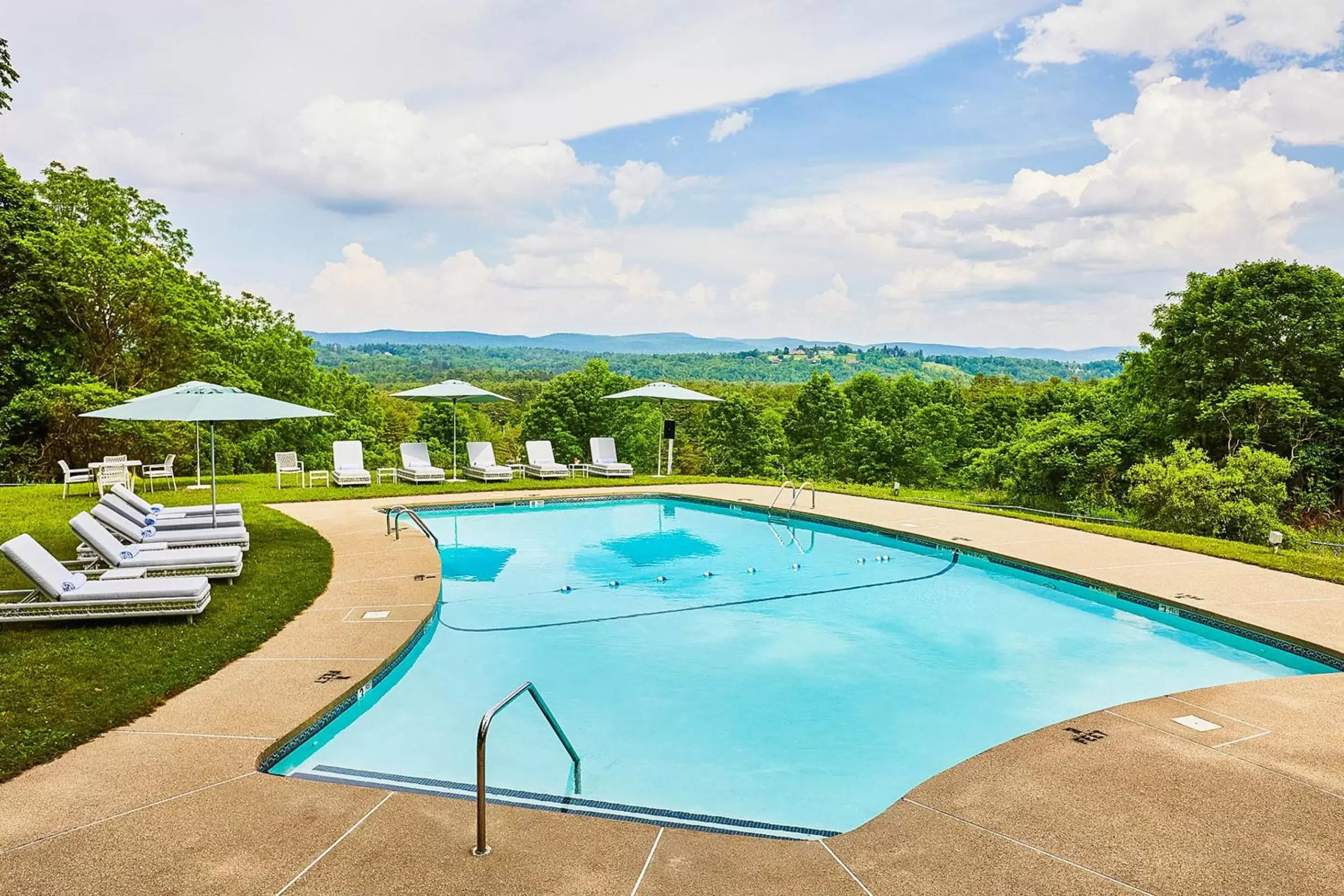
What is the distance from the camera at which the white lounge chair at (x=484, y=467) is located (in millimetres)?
16641

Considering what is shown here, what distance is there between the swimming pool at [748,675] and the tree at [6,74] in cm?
642

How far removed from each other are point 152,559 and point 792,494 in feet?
37.0

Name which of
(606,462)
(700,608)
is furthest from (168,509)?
(606,462)

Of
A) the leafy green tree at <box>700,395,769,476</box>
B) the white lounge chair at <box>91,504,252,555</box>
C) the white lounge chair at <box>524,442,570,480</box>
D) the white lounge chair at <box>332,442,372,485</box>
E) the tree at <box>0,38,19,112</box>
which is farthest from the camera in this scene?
the leafy green tree at <box>700,395,769,476</box>

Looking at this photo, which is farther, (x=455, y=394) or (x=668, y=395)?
(x=668, y=395)

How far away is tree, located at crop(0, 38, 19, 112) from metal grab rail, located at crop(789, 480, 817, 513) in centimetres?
1132

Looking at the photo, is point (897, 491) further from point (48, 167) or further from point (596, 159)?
point (48, 167)

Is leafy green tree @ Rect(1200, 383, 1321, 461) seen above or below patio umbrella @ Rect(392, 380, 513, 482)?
below

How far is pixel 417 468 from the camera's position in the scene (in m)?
16.8

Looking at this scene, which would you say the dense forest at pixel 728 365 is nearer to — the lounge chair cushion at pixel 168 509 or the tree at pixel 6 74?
the lounge chair cushion at pixel 168 509

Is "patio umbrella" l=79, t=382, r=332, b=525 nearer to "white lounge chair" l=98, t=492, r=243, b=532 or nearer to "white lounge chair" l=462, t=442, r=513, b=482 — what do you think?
"white lounge chair" l=98, t=492, r=243, b=532

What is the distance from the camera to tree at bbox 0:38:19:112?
7.14 metres

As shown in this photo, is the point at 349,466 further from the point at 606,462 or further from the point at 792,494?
the point at 792,494

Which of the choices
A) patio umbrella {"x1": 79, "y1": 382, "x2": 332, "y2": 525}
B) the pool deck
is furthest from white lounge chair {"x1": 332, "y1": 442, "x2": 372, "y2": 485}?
the pool deck
